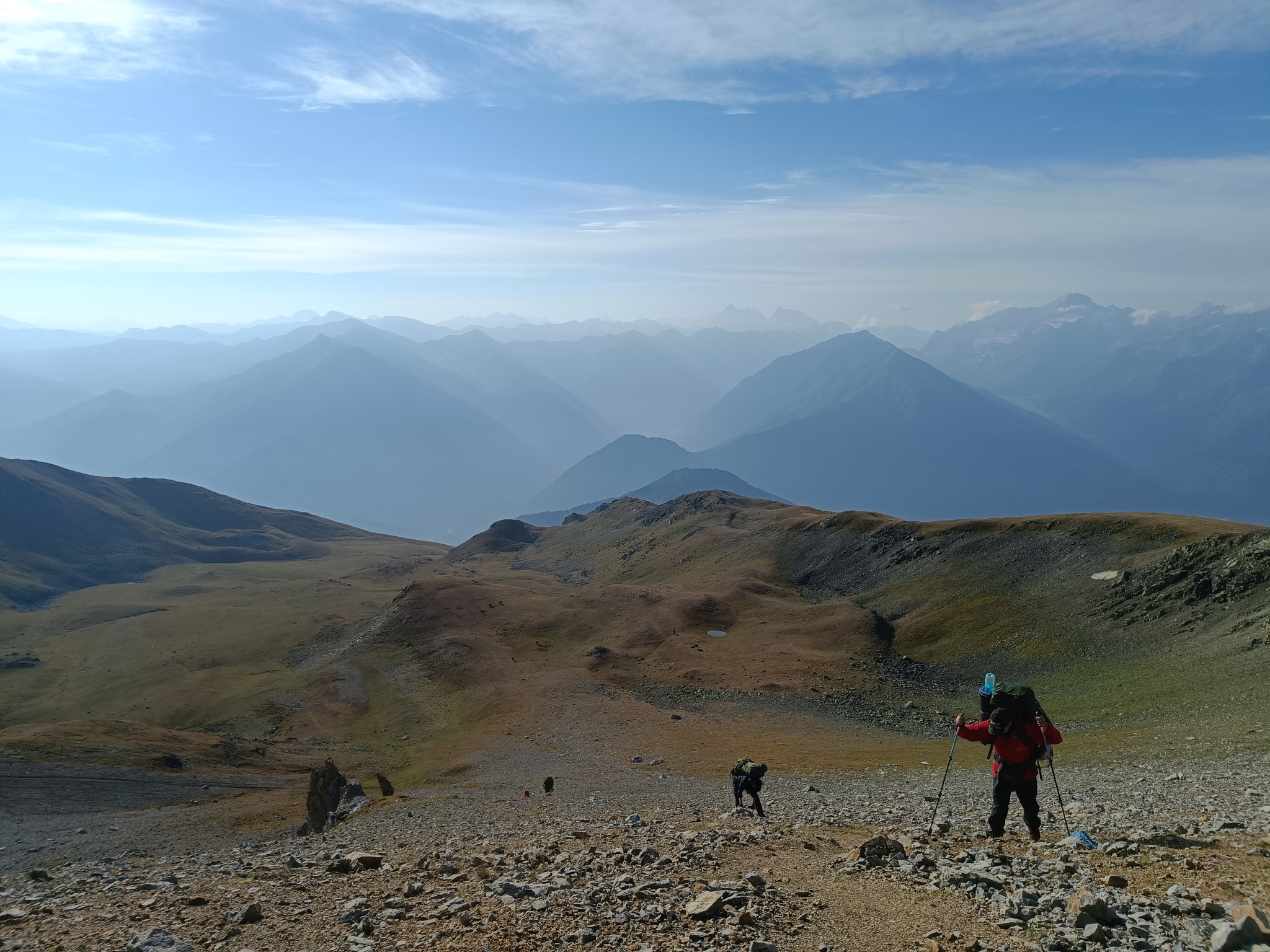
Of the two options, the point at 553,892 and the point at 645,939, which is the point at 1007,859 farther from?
the point at 553,892

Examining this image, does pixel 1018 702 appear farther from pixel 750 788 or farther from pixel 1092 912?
pixel 750 788

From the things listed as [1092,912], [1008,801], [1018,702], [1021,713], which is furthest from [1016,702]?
[1092,912]

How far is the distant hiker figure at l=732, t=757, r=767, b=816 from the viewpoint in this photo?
20859 millimetres

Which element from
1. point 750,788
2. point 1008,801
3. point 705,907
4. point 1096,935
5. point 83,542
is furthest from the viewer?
point 83,542

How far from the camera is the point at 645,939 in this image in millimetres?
9312

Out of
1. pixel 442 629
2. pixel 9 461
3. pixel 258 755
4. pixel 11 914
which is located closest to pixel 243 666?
pixel 442 629

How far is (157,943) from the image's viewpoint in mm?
10414

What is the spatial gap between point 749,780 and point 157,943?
14.5m

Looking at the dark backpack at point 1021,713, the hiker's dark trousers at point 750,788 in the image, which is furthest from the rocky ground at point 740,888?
the dark backpack at point 1021,713

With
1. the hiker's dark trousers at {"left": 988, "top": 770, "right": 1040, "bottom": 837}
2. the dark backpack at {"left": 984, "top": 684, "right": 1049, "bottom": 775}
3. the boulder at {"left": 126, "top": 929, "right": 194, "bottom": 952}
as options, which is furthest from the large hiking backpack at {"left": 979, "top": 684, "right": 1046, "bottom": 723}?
the boulder at {"left": 126, "top": 929, "right": 194, "bottom": 952}

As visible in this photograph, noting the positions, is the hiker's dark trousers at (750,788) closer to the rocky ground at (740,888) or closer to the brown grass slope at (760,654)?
the rocky ground at (740,888)

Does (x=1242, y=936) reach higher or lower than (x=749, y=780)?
higher

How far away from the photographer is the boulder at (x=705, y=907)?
9680 mm

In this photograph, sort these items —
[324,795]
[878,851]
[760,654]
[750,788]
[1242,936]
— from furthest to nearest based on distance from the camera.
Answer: [760,654] → [324,795] → [750,788] → [878,851] → [1242,936]
